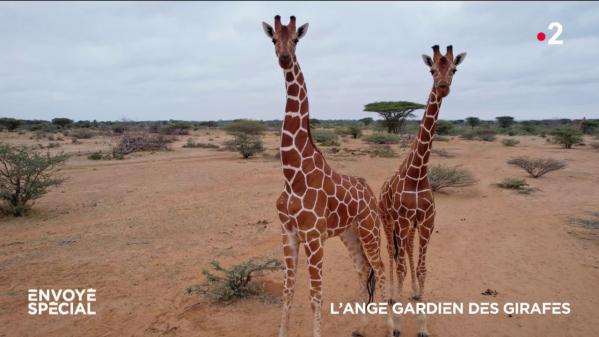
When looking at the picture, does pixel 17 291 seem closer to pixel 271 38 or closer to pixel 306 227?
pixel 306 227

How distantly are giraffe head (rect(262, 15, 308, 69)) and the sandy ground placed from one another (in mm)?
2995

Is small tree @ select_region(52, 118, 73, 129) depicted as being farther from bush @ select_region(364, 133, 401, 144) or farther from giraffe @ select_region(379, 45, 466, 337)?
giraffe @ select_region(379, 45, 466, 337)

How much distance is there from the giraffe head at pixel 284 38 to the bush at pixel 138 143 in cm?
1998

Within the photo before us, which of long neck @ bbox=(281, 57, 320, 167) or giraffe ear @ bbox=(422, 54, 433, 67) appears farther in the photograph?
giraffe ear @ bbox=(422, 54, 433, 67)

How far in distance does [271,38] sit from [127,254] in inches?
195

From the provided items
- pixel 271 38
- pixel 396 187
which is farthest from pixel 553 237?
pixel 271 38

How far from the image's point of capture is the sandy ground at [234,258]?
4.11 m

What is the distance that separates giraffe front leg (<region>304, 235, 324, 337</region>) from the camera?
3.06m

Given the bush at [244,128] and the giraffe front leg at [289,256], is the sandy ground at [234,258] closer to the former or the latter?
the giraffe front leg at [289,256]

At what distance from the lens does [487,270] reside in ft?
17.9

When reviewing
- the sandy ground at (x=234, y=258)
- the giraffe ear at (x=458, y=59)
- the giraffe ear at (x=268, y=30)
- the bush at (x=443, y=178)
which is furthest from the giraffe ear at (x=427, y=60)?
the bush at (x=443, y=178)

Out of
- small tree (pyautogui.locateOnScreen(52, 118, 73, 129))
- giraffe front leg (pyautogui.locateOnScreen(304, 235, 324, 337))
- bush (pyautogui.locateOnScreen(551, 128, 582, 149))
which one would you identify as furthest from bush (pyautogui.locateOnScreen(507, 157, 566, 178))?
small tree (pyautogui.locateOnScreen(52, 118, 73, 129))

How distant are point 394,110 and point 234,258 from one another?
93.3ft

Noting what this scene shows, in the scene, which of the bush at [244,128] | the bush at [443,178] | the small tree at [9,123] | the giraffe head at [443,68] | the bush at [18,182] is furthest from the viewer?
the small tree at [9,123]
